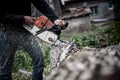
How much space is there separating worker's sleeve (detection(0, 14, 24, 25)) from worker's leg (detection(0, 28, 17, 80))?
162mm

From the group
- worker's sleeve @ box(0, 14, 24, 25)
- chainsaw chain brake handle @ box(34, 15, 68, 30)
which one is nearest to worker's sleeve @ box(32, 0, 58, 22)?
chainsaw chain brake handle @ box(34, 15, 68, 30)

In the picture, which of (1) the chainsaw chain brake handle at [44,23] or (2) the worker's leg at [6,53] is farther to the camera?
(1) the chainsaw chain brake handle at [44,23]

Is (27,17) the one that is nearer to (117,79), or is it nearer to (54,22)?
(54,22)

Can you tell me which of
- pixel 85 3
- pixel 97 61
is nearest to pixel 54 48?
pixel 97 61

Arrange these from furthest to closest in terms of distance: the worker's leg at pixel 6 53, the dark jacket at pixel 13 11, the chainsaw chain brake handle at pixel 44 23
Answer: the chainsaw chain brake handle at pixel 44 23, the worker's leg at pixel 6 53, the dark jacket at pixel 13 11

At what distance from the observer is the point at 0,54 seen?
14.2ft

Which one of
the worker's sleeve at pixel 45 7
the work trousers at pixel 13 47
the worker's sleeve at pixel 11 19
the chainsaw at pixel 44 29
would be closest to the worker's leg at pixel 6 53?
the work trousers at pixel 13 47

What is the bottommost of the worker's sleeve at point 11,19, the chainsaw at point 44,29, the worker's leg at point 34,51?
the worker's leg at point 34,51

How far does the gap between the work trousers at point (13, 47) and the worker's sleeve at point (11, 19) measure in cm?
11

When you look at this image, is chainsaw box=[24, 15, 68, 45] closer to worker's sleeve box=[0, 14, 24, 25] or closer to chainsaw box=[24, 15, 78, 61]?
chainsaw box=[24, 15, 78, 61]

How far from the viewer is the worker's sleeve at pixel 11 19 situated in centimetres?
421

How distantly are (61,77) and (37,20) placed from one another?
3.02 meters

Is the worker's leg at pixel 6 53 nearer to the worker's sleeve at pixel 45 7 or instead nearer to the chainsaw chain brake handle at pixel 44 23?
the chainsaw chain brake handle at pixel 44 23

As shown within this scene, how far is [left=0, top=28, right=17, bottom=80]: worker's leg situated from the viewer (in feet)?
14.2
